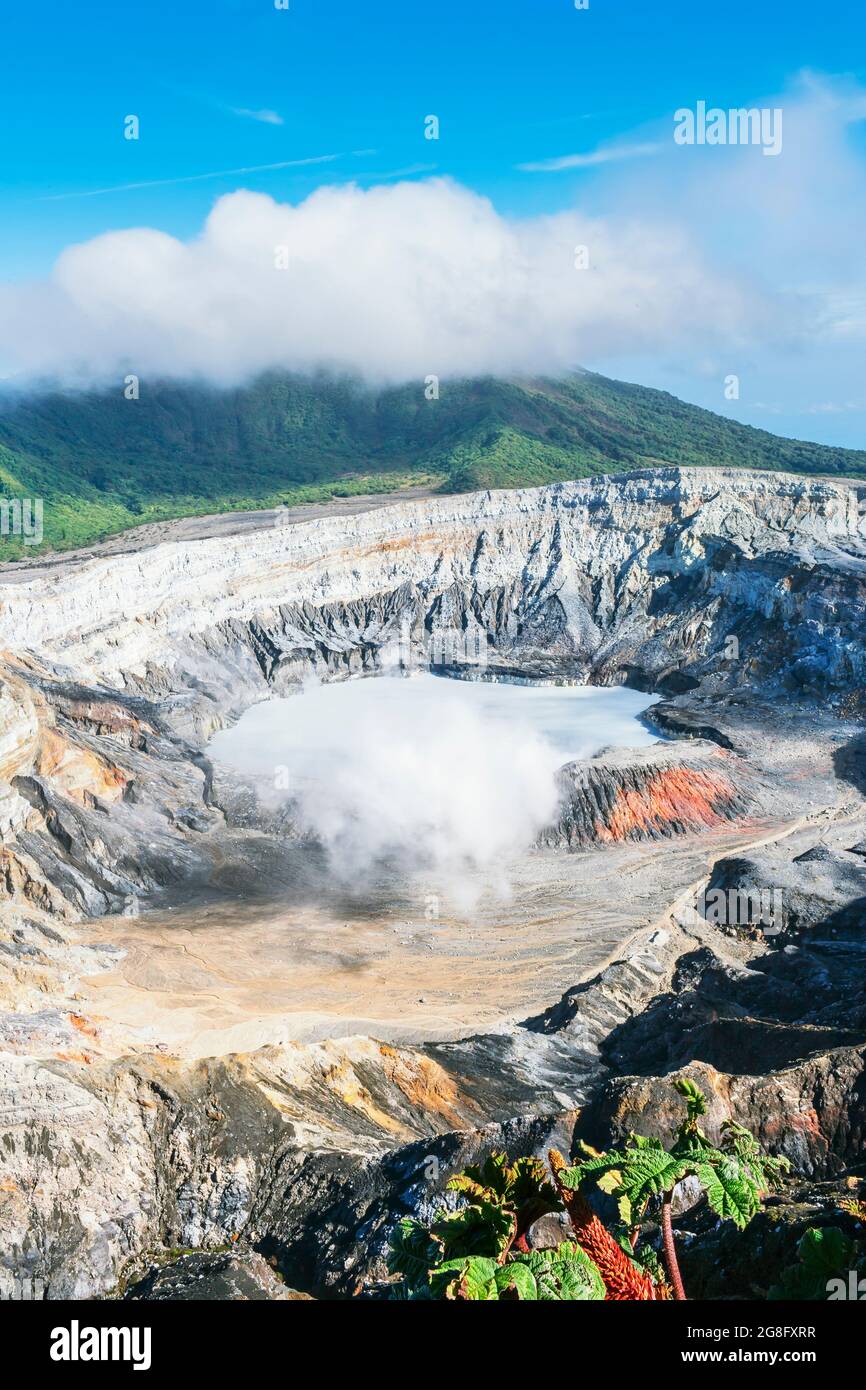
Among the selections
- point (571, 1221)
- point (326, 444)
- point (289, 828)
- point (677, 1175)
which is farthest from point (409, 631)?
point (326, 444)

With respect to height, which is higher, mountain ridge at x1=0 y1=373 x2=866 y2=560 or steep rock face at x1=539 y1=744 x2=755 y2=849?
mountain ridge at x1=0 y1=373 x2=866 y2=560

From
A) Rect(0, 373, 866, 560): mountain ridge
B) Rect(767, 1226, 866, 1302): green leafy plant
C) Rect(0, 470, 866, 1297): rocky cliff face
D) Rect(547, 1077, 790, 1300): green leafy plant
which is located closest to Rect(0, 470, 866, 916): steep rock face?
Rect(0, 470, 866, 1297): rocky cliff face

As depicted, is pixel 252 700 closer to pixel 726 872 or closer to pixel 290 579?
→ pixel 290 579

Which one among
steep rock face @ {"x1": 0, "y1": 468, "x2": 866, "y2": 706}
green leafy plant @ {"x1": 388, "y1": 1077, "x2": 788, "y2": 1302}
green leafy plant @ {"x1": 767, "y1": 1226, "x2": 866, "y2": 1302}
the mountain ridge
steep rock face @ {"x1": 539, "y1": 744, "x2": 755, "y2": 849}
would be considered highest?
the mountain ridge

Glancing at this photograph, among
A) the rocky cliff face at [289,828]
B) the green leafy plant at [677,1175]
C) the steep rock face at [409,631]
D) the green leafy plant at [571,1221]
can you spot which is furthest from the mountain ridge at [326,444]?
the green leafy plant at [677,1175]

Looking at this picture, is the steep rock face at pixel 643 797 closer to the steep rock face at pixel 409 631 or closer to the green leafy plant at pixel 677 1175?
the steep rock face at pixel 409 631

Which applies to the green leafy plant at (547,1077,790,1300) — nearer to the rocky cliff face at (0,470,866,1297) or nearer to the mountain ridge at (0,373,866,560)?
the rocky cliff face at (0,470,866,1297)

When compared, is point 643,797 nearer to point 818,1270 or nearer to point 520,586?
point 520,586

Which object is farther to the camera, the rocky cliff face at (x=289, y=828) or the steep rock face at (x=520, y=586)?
the steep rock face at (x=520, y=586)

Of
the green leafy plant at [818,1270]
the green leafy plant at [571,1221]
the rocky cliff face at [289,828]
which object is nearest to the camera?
the green leafy plant at [571,1221]

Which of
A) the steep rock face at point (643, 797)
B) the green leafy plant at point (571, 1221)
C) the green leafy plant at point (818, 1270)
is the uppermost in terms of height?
the green leafy plant at point (571, 1221)
